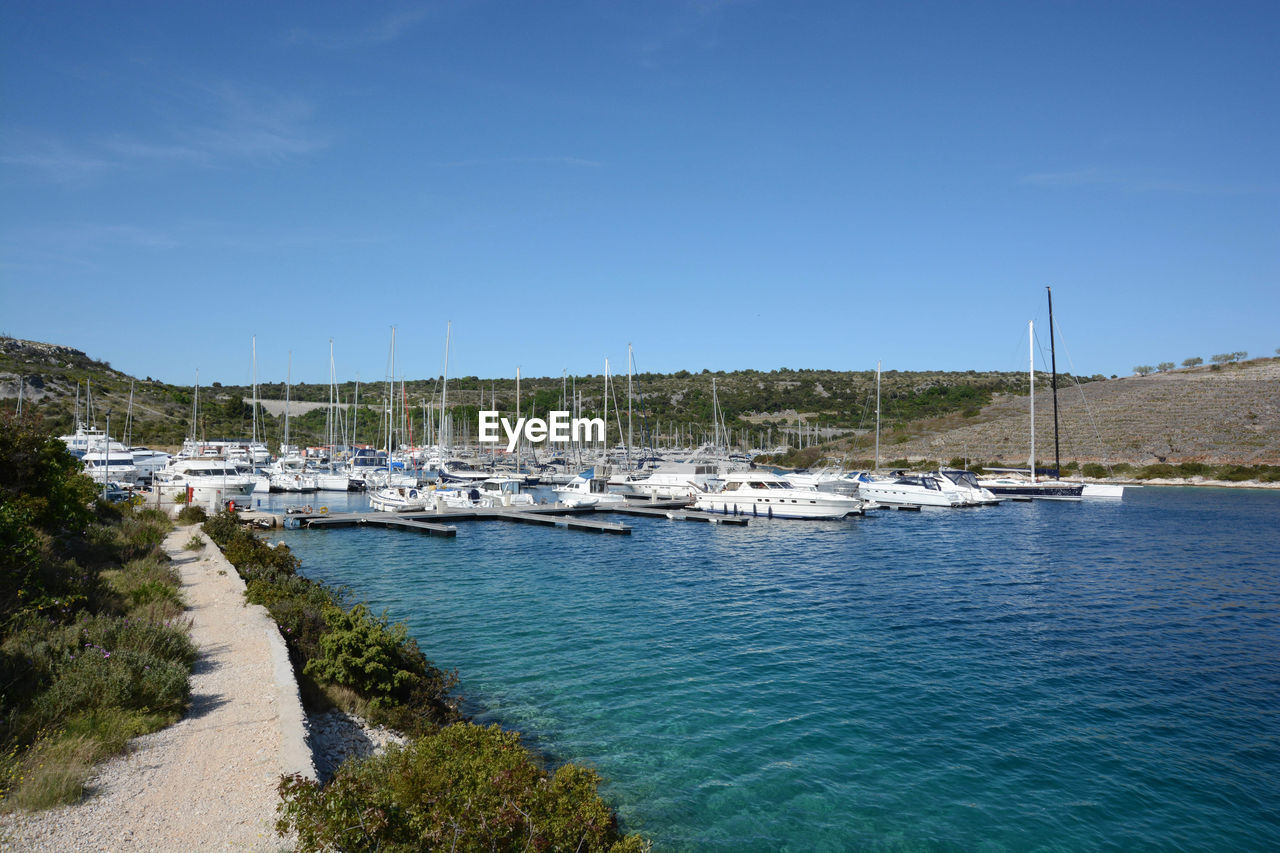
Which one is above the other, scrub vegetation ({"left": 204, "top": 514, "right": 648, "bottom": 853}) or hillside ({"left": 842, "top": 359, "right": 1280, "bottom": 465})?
hillside ({"left": 842, "top": 359, "right": 1280, "bottom": 465})

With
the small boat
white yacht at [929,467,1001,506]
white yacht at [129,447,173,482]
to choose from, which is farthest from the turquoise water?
white yacht at [129,447,173,482]

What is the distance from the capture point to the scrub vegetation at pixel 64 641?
23.4ft

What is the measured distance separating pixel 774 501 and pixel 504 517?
48.6 feet

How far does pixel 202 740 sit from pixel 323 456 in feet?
214

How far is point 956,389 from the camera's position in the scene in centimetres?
11919

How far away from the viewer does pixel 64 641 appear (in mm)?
9438

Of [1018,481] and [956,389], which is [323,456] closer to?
[1018,481]

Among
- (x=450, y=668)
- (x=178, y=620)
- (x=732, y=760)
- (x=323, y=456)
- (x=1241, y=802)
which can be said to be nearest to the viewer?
(x=1241, y=802)

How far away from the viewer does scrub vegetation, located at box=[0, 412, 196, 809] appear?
712cm

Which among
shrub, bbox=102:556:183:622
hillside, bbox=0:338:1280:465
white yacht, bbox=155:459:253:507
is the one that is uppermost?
hillside, bbox=0:338:1280:465

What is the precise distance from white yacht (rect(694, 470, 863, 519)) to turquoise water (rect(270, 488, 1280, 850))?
10434 millimetres

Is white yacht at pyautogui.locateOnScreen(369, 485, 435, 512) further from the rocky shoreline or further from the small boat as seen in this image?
the small boat

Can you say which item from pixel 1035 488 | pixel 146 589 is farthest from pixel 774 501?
pixel 146 589

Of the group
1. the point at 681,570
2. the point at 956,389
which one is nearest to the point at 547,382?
A: the point at 956,389
